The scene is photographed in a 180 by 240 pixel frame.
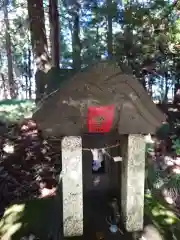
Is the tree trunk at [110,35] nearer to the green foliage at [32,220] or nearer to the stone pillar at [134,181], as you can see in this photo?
the stone pillar at [134,181]

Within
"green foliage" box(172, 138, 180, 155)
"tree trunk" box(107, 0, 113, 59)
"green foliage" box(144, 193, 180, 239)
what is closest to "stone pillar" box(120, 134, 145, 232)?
A: "green foliage" box(144, 193, 180, 239)

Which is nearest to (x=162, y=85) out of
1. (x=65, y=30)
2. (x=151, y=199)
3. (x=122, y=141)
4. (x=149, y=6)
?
(x=149, y=6)

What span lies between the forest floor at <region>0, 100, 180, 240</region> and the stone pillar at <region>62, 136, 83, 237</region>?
6.8 inches

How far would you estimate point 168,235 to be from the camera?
3.08 m

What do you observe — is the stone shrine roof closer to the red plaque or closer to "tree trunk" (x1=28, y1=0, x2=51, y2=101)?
the red plaque

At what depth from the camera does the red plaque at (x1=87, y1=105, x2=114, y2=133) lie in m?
2.61

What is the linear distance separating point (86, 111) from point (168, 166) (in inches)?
172

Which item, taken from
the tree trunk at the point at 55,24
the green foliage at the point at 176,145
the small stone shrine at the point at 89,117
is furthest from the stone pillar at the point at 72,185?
the tree trunk at the point at 55,24

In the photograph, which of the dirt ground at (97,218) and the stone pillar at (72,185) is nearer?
the stone pillar at (72,185)

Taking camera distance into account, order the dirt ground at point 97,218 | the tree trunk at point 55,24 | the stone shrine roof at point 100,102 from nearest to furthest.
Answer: the stone shrine roof at point 100,102, the dirt ground at point 97,218, the tree trunk at point 55,24

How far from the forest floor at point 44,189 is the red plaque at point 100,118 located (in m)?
0.75

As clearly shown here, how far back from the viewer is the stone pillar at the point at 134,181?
2.84 meters

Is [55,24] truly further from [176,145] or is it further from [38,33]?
[176,145]

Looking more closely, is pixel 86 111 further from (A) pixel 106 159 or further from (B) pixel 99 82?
(A) pixel 106 159
